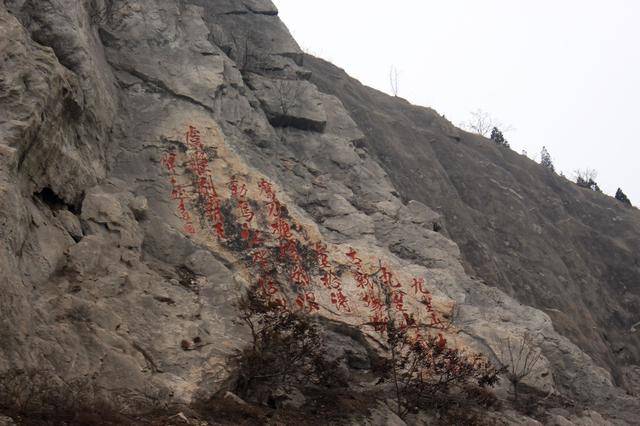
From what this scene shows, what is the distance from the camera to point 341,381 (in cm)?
918

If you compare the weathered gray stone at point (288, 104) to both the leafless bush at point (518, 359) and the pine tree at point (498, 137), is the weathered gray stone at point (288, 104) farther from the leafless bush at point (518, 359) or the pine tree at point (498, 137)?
the pine tree at point (498, 137)

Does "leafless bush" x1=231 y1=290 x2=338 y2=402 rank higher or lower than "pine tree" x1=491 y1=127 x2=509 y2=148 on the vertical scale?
lower

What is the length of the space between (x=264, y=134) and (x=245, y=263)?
4.47 metres

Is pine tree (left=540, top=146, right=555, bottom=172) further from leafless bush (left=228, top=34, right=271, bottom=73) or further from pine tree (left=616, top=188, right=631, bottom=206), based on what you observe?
leafless bush (left=228, top=34, right=271, bottom=73)

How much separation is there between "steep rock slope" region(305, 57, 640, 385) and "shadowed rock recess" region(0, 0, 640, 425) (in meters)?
0.14

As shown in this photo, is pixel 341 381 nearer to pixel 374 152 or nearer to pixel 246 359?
pixel 246 359

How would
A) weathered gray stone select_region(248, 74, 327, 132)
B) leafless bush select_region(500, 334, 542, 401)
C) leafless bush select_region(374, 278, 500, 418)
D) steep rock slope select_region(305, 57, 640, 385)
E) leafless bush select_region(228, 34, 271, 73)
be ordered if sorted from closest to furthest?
leafless bush select_region(374, 278, 500, 418)
leafless bush select_region(500, 334, 542, 401)
weathered gray stone select_region(248, 74, 327, 132)
leafless bush select_region(228, 34, 271, 73)
steep rock slope select_region(305, 57, 640, 385)

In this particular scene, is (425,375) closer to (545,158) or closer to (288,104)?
(288,104)

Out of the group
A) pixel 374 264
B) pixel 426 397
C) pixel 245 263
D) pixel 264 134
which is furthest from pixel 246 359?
pixel 264 134

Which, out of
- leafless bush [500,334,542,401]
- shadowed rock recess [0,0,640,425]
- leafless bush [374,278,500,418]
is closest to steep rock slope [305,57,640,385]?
shadowed rock recess [0,0,640,425]

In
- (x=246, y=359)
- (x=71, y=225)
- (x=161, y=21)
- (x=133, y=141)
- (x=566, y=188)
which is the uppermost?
(x=566, y=188)

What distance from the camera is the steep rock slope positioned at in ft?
62.4

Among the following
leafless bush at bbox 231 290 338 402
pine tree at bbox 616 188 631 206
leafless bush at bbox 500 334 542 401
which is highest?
pine tree at bbox 616 188 631 206

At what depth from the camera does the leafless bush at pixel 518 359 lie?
1155cm
